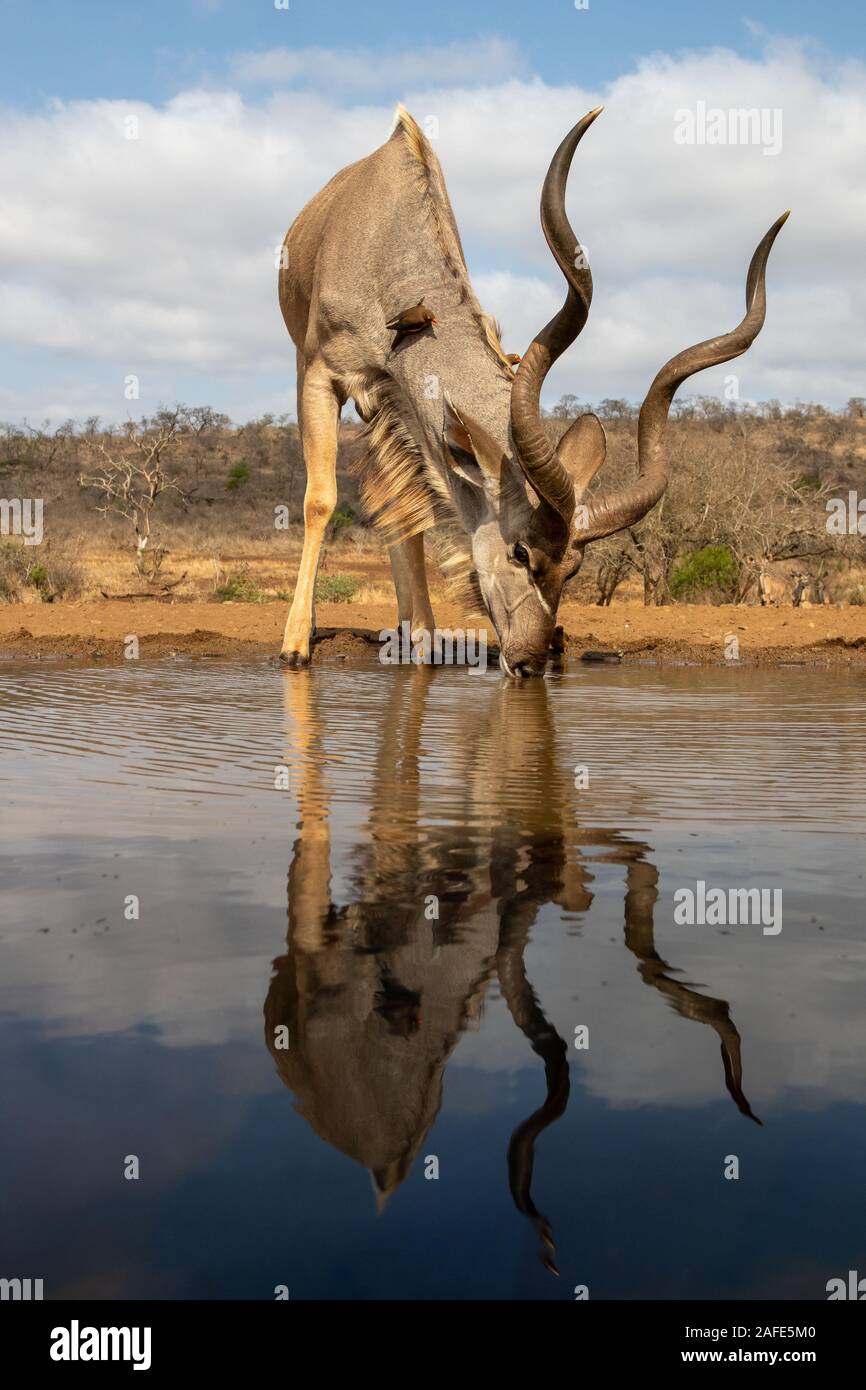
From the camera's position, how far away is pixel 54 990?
9.80 feet

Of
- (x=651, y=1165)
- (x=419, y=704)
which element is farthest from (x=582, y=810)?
(x=419, y=704)

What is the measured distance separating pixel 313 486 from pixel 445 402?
1757 mm

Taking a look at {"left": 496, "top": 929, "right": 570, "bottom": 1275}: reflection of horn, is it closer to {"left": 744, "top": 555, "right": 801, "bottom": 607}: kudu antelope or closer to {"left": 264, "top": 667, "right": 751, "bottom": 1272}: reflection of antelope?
{"left": 264, "top": 667, "right": 751, "bottom": 1272}: reflection of antelope

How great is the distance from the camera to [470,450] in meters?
9.89

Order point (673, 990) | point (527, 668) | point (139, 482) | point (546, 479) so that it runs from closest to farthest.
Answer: point (673, 990)
point (546, 479)
point (527, 668)
point (139, 482)

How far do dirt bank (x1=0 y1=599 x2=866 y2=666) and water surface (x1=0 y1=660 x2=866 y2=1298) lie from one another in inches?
263

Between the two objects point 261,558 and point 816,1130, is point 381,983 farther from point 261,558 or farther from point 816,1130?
point 261,558

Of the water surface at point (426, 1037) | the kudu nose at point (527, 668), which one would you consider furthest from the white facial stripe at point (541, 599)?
the water surface at point (426, 1037)

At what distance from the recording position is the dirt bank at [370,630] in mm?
12320

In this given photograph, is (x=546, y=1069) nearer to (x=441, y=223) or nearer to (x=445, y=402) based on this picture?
(x=445, y=402)

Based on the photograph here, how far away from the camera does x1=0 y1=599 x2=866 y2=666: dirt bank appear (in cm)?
1232

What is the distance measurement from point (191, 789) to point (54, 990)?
2.45 m
